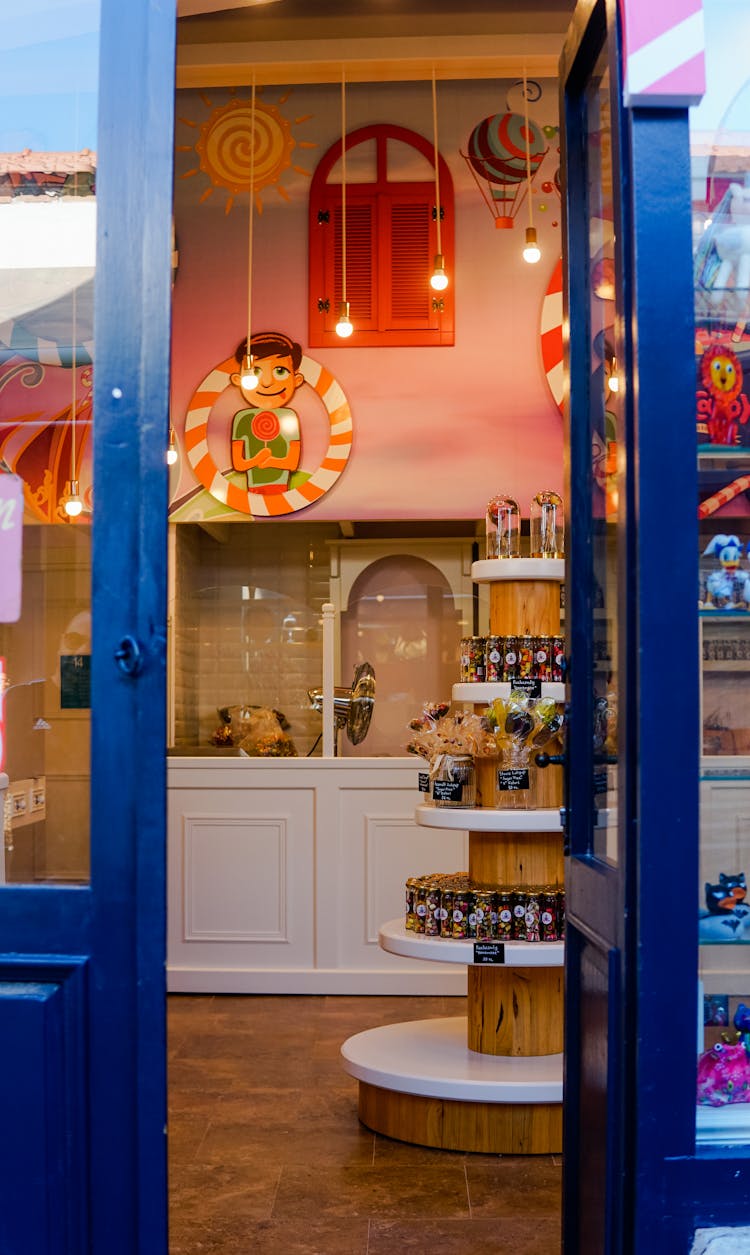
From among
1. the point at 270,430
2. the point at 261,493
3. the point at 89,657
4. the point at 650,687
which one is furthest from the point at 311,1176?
the point at 270,430

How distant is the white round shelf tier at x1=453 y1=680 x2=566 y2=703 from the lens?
4133mm

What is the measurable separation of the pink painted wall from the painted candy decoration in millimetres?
5108

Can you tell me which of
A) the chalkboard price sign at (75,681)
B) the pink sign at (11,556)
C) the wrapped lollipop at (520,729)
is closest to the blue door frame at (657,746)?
the chalkboard price sign at (75,681)

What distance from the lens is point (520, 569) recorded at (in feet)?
13.8

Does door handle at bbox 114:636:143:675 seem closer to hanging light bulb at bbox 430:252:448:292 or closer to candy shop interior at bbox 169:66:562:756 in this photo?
hanging light bulb at bbox 430:252:448:292

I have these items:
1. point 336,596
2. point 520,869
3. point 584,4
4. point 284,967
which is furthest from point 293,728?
point 584,4

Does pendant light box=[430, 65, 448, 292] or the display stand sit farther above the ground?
pendant light box=[430, 65, 448, 292]

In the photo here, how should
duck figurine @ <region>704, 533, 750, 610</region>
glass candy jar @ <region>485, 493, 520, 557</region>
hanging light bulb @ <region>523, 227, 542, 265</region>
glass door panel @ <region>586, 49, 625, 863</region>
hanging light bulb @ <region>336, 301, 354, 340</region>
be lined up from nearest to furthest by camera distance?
duck figurine @ <region>704, 533, 750, 610</region> < glass door panel @ <region>586, 49, 625, 863</region> < glass candy jar @ <region>485, 493, 520, 557</region> < hanging light bulb @ <region>523, 227, 542, 265</region> < hanging light bulb @ <region>336, 301, 354, 340</region>

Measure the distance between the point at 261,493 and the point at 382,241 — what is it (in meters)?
1.52

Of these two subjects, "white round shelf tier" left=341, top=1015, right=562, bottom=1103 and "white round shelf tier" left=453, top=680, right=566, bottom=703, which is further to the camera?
"white round shelf tier" left=453, top=680, right=566, bottom=703

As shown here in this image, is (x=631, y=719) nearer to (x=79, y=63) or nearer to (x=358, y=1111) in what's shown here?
(x=79, y=63)

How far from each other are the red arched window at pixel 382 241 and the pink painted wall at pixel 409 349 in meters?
0.07

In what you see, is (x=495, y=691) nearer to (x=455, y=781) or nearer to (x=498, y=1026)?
(x=455, y=781)

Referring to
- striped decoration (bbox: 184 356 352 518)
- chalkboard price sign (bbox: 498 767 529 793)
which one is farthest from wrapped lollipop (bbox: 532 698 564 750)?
striped decoration (bbox: 184 356 352 518)
